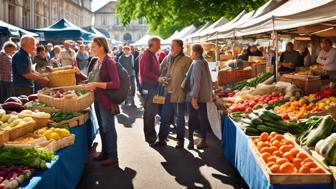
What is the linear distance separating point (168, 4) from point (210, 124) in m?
15.3

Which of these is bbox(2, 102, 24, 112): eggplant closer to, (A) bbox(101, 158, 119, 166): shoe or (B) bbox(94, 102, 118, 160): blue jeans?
(B) bbox(94, 102, 118, 160): blue jeans

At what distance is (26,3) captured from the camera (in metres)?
39.7

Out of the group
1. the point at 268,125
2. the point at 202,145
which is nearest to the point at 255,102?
the point at 202,145

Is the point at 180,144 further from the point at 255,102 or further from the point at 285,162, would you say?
the point at 285,162

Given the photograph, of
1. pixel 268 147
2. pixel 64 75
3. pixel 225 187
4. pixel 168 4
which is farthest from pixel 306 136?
pixel 168 4

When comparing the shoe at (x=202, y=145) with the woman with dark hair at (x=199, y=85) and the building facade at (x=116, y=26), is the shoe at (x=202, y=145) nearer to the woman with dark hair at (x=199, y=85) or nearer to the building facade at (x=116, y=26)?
the woman with dark hair at (x=199, y=85)

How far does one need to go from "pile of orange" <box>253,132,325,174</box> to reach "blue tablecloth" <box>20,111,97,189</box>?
1866 mm

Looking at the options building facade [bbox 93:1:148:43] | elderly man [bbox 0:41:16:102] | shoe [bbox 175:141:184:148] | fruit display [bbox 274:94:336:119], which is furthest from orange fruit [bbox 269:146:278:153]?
building facade [bbox 93:1:148:43]

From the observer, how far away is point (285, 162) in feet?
12.7

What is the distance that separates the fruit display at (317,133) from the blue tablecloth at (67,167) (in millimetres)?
2474

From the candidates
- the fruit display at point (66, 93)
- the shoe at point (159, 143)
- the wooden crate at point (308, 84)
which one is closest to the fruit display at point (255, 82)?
the wooden crate at point (308, 84)

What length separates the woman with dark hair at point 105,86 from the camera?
6078 mm

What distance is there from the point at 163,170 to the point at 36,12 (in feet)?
130

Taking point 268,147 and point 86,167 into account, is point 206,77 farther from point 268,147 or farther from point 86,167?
point 268,147
